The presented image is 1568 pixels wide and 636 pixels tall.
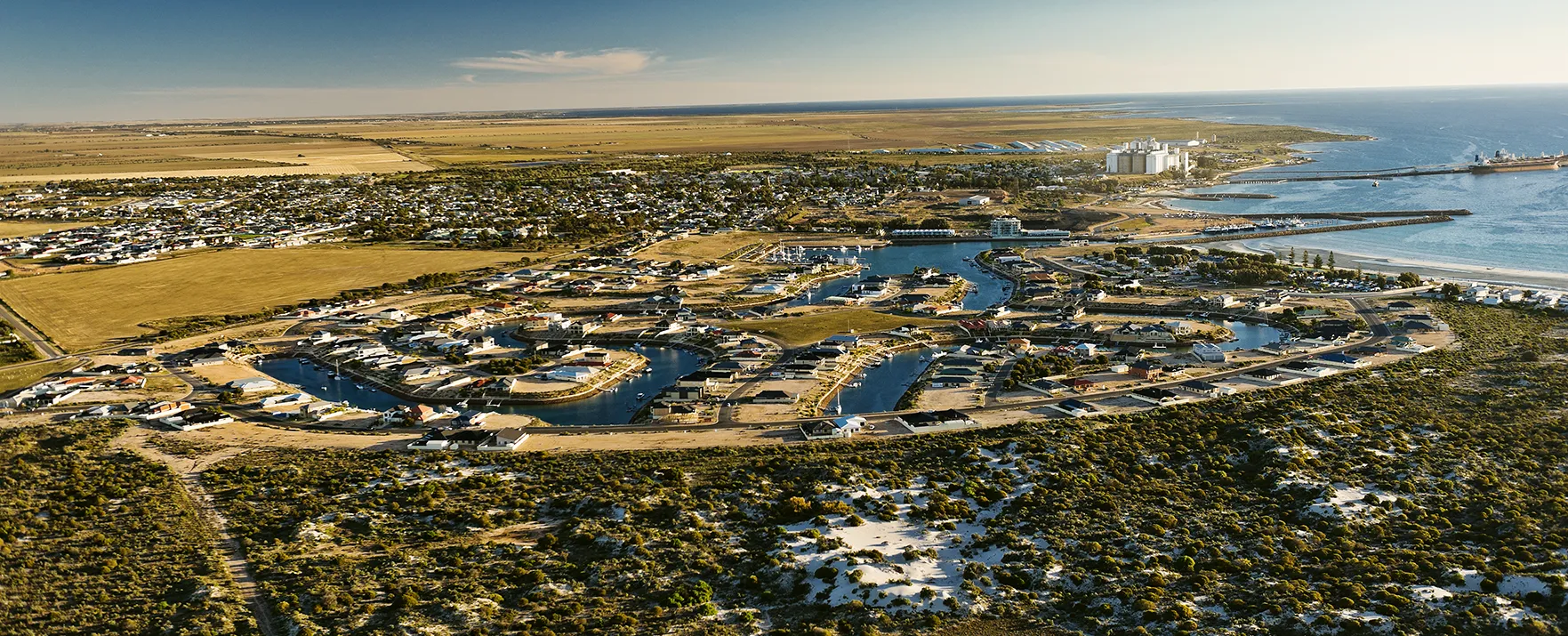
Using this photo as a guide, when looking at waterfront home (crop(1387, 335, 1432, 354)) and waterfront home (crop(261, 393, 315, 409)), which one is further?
waterfront home (crop(1387, 335, 1432, 354))

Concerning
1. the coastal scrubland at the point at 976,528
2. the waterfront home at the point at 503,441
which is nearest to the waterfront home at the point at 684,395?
the waterfront home at the point at 503,441

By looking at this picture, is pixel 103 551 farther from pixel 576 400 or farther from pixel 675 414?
pixel 576 400

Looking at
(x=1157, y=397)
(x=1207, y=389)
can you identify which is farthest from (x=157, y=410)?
(x=1207, y=389)

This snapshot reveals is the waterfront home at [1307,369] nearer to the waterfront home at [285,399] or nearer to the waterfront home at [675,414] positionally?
the waterfront home at [675,414]

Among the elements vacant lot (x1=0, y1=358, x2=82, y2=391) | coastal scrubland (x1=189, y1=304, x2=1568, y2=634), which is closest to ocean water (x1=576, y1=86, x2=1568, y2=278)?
coastal scrubland (x1=189, y1=304, x2=1568, y2=634)

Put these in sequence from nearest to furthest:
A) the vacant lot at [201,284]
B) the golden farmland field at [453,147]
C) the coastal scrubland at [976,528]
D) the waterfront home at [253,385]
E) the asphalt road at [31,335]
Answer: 1. the coastal scrubland at [976,528]
2. the waterfront home at [253,385]
3. the asphalt road at [31,335]
4. the vacant lot at [201,284]
5. the golden farmland field at [453,147]

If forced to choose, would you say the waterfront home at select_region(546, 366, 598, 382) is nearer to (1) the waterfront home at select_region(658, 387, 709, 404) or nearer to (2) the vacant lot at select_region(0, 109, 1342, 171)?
(1) the waterfront home at select_region(658, 387, 709, 404)
